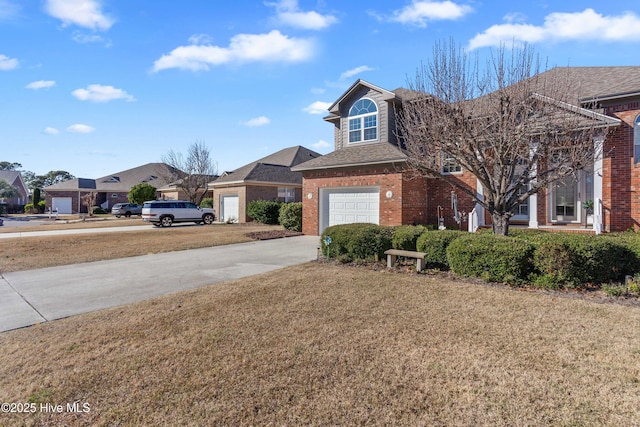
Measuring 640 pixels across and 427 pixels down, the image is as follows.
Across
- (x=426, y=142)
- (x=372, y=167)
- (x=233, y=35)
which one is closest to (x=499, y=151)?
(x=426, y=142)

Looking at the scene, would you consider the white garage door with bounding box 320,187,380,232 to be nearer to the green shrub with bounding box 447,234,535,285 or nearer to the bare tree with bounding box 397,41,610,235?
the bare tree with bounding box 397,41,610,235

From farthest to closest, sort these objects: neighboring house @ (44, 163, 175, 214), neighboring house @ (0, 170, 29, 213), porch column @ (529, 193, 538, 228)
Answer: neighboring house @ (0, 170, 29, 213) → neighboring house @ (44, 163, 175, 214) → porch column @ (529, 193, 538, 228)

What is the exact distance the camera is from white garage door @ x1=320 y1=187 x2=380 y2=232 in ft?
47.2

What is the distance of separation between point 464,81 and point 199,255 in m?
9.88

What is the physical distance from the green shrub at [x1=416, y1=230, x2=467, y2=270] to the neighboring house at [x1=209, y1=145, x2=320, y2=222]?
18.2 meters

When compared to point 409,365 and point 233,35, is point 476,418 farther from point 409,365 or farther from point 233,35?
point 233,35

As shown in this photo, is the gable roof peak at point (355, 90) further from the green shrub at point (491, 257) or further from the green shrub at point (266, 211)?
the green shrub at point (491, 257)

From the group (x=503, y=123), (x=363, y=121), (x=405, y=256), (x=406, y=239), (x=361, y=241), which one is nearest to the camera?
(x=503, y=123)

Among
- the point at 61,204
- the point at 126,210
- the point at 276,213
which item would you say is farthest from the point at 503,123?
the point at 61,204

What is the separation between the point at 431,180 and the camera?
1455cm

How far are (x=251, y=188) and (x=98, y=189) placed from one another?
35608 mm

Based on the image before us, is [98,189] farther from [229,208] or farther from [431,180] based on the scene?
[431,180]

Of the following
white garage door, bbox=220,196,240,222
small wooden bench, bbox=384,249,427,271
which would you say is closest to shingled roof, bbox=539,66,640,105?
small wooden bench, bbox=384,249,427,271

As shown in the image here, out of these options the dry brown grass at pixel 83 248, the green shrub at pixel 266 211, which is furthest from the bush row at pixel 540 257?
the green shrub at pixel 266 211
